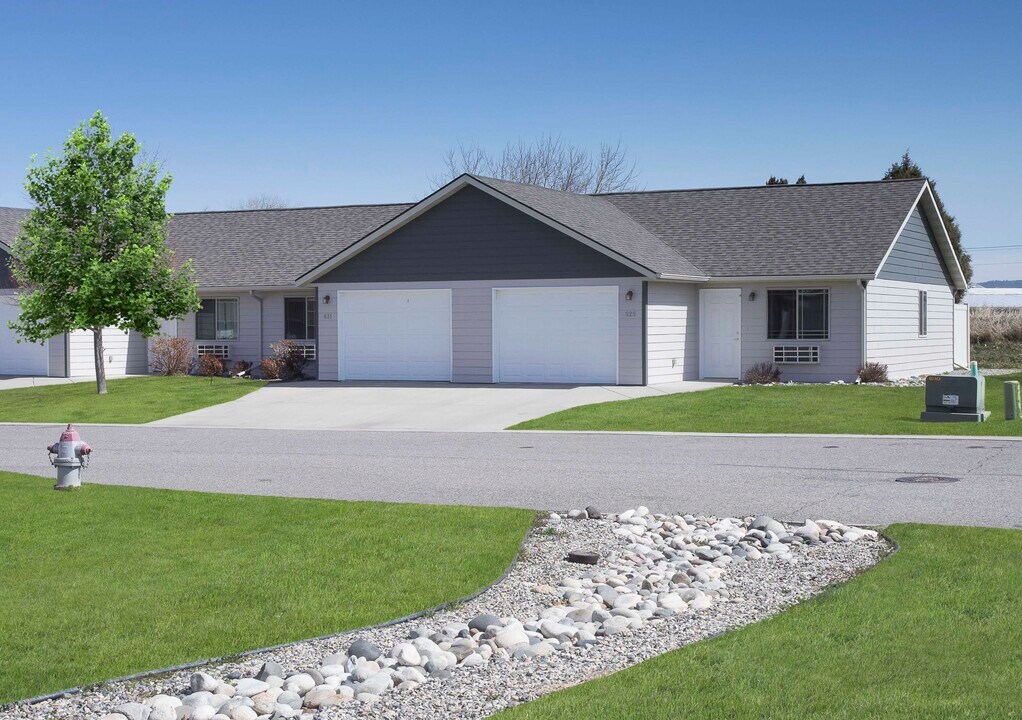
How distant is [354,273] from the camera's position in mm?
30828

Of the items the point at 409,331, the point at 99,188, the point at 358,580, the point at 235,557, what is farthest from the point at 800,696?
the point at 99,188

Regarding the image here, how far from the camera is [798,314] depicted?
98.0 feet

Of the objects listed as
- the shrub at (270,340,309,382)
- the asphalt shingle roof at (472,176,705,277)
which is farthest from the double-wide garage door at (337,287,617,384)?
the shrub at (270,340,309,382)

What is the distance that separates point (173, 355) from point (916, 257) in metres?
20.9

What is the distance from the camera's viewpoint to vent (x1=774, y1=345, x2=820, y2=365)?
29.8m

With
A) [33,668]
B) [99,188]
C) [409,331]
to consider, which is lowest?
[33,668]

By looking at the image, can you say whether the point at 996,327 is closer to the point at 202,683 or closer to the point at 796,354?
the point at 796,354

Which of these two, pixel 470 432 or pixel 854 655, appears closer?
pixel 854 655

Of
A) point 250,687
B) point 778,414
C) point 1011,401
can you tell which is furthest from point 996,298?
point 250,687

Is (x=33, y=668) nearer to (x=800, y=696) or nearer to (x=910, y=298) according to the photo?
(x=800, y=696)

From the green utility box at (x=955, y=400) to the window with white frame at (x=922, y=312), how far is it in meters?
13.3

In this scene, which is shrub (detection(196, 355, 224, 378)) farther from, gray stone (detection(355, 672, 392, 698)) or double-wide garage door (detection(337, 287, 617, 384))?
gray stone (detection(355, 672, 392, 698))

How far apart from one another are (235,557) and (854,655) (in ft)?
17.2

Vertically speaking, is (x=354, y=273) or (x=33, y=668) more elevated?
(x=354, y=273)
